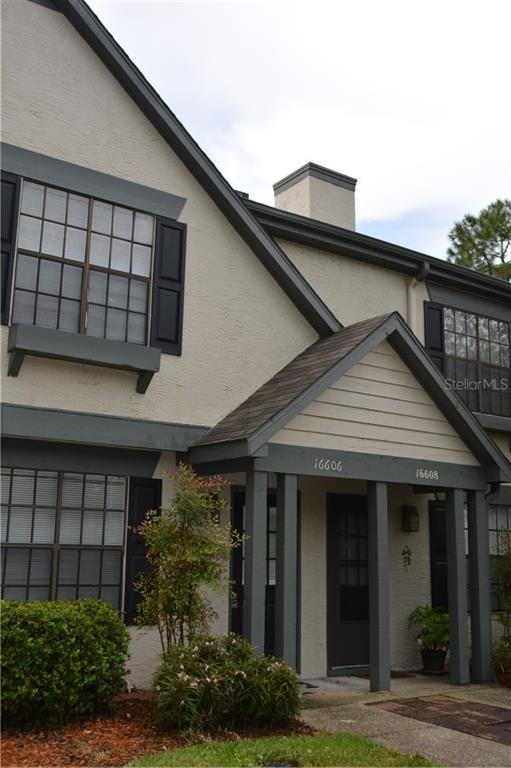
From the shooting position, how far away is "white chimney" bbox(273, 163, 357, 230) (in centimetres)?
1341

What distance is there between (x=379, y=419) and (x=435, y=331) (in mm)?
3998

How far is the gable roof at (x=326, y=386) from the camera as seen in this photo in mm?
8656

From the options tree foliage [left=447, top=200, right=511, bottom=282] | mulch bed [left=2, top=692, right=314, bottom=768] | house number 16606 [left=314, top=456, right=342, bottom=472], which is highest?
tree foliage [left=447, top=200, right=511, bottom=282]

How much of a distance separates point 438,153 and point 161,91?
258 inches

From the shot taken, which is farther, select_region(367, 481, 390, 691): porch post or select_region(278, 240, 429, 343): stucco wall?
select_region(278, 240, 429, 343): stucco wall

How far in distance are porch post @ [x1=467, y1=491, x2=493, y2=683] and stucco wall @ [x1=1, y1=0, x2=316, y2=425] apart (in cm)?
329

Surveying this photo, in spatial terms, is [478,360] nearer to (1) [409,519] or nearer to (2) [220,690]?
(1) [409,519]

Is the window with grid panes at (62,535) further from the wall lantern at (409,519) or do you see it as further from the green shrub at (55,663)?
the wall lantern at (409,519)

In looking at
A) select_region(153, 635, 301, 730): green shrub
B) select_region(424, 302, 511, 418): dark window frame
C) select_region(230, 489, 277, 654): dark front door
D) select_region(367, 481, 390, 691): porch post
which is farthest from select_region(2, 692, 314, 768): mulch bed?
select_region(424, 302, 511, 418): dark window frame

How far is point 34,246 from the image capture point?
28.1ft

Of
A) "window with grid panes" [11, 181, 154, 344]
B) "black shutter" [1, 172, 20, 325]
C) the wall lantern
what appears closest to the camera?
"black shutter" [1, 172, 20, 325]

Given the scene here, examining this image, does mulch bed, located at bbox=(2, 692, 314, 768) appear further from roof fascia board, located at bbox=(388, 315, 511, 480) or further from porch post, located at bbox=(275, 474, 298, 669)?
roof fascia board, located at bbox=(388, 315, 511, 480)

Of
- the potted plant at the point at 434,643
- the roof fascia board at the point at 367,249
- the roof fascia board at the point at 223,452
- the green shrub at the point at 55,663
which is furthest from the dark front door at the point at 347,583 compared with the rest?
the green shrub at the point at 55,663

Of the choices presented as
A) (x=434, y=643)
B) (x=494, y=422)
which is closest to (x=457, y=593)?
(x=434, y=643)
